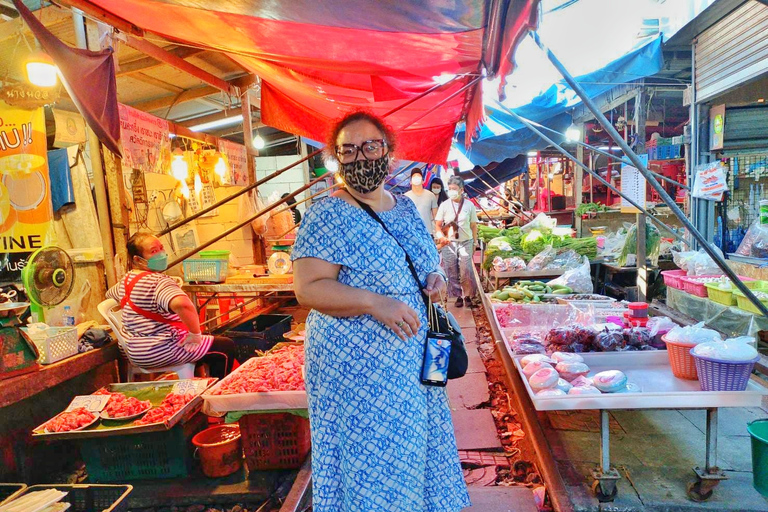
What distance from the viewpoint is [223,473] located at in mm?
3502

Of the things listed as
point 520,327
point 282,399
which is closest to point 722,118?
point 520,327

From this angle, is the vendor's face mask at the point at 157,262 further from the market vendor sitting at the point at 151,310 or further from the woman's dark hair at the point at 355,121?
the woman's dark hair at the point at 355,121

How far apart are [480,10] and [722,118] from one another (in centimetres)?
539

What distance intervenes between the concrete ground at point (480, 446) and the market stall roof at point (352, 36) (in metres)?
2.77

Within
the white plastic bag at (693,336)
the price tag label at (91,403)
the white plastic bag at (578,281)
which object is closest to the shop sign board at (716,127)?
the white plastic bag at (578,281)

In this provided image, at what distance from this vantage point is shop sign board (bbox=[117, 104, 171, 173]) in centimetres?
450

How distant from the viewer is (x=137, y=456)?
3.49 meters

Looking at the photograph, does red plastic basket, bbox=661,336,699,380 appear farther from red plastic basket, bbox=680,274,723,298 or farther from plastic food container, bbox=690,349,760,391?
red plastic basket, bbox=680,274,723,298

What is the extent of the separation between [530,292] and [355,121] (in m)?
4.55

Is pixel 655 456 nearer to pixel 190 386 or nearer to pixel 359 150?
pixel 359 150

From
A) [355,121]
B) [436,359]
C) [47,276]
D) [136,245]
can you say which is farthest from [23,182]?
[436,359]

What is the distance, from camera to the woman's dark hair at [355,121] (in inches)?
85.5

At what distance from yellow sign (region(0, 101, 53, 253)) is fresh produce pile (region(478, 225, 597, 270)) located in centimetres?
635

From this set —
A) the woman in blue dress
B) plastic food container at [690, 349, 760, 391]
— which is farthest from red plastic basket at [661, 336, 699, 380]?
the woman in blue dress
